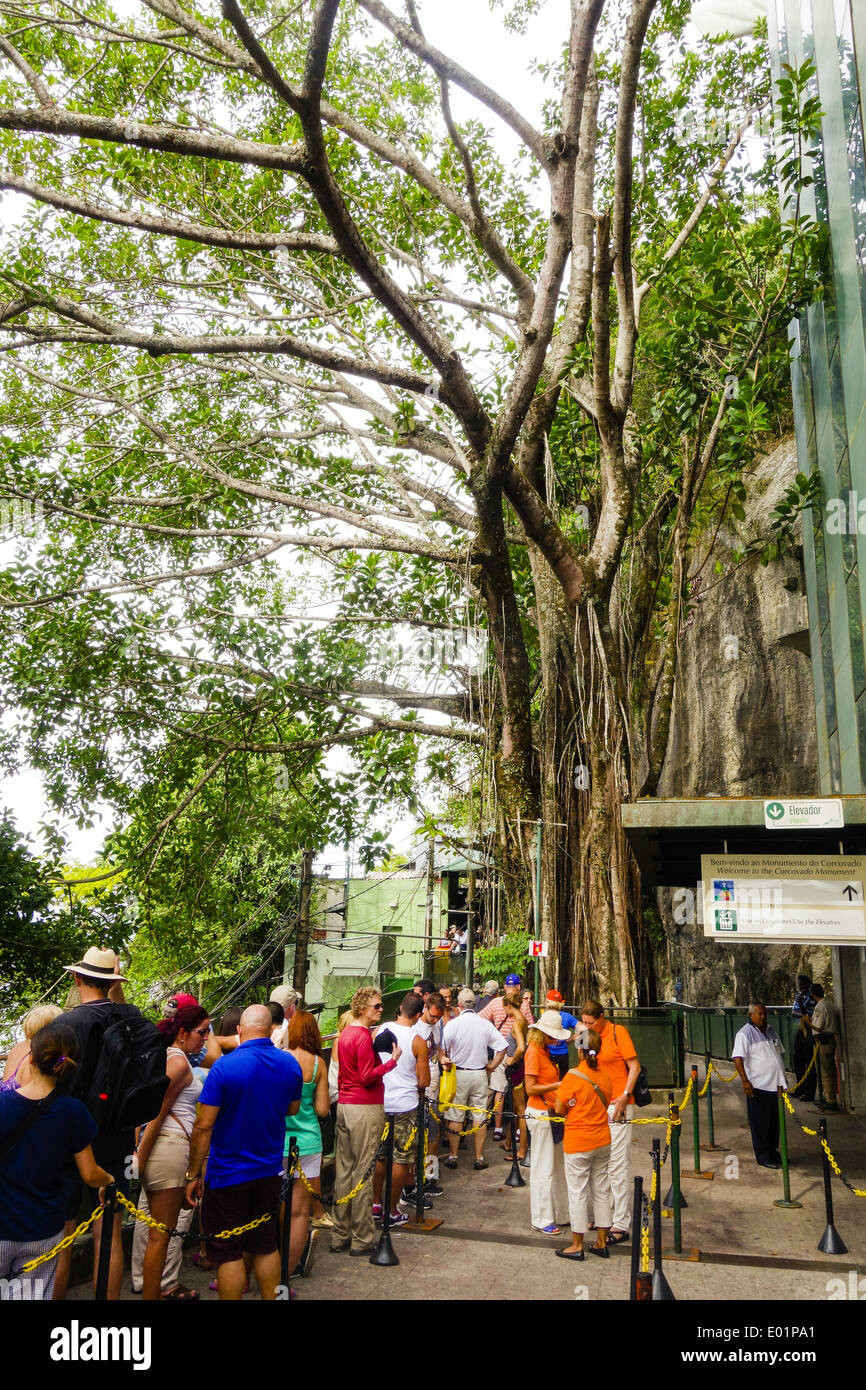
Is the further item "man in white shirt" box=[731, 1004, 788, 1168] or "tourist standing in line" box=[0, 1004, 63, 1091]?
"man in white shirt" box=[731, 1004, 788, 1168]

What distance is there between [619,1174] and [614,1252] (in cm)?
43

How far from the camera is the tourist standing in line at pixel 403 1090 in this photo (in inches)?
257

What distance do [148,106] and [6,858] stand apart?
743 cm

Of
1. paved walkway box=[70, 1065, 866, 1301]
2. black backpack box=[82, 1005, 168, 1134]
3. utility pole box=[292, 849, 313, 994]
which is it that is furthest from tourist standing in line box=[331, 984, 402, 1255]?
utility pole box=[292, 849, 313, 994]

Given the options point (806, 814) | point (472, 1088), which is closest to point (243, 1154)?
point (472, 1088)

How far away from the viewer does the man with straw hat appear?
14.6 ft

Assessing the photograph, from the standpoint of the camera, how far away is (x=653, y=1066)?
10867mm

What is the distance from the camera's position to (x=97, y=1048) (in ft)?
14.8

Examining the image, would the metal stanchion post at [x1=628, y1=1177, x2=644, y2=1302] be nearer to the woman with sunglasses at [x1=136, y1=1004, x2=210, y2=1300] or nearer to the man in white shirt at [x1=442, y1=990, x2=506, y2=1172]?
the woman with sunglasses at [x1=136, y1=1004, x2=210, y2=1300]

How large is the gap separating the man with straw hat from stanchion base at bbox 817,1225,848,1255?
4.15m

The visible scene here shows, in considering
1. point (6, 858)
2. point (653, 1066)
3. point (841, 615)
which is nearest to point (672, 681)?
point (841, 615)

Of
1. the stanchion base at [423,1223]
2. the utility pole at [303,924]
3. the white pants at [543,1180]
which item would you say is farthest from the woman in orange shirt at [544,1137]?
the utility pole at [303,924]
